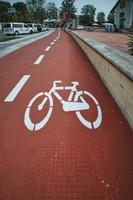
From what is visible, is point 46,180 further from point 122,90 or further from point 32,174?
point 122,90

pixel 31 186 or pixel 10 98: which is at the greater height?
pixel 10 98

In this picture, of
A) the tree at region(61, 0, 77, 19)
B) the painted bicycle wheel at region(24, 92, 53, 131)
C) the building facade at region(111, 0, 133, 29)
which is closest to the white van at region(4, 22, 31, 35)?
the building facade at region(111, 0, 133, 29)

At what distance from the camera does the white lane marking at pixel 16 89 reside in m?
5.15

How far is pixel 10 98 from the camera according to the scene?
5156 millimetres

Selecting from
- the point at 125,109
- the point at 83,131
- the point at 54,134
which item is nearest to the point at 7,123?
the point at 54,134

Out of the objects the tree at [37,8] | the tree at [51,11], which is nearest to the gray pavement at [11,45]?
the tree at [37,8]

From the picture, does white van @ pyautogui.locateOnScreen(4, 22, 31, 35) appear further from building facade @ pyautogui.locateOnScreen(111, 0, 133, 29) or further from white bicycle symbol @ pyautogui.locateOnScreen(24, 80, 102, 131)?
white bicycle symbol @ pyautogui.locateOnScreen(24, 80, 102, 131)

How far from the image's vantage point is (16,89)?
579 cm

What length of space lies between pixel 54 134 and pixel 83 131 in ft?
1.69

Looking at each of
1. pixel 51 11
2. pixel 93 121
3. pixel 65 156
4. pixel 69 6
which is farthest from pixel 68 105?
pixel 51 11

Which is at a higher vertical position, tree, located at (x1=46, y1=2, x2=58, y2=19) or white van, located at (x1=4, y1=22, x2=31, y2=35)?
tree, located at (x1=46, y1=2, x2=58, y2=19)

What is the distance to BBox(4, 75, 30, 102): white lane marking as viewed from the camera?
515cm

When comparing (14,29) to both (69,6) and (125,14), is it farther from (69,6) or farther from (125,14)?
(69,6)

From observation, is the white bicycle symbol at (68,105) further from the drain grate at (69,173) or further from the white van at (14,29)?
the white van at (14,29)
